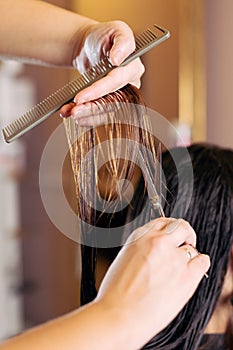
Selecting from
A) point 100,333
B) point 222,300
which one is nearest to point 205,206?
point 222,300

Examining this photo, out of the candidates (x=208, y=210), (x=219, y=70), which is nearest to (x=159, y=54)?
(x=219, y=70)

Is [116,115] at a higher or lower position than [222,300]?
higher

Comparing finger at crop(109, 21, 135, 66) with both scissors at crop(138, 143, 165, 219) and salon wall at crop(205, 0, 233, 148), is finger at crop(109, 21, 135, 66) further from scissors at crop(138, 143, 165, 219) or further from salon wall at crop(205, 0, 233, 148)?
salon wall at crop(205, 0, 233, 148)

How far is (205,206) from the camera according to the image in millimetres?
1011

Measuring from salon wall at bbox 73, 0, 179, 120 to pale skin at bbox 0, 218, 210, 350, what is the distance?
151 cm

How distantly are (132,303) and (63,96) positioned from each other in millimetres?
234

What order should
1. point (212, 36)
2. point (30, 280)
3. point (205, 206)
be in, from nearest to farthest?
point (205, 206) → point (212, 36) → point (30, 280)

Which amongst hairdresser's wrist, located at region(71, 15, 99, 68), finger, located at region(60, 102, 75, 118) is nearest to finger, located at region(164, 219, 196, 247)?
finger, located at region(60, 102, 75, 118)

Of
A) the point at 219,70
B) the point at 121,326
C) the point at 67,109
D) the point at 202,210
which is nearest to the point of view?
the point at 121,326

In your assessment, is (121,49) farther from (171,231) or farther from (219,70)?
(219,70)

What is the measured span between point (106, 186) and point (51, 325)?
21 centimetres

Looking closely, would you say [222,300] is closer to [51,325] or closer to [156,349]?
[156,349]

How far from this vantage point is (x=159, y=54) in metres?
2.07

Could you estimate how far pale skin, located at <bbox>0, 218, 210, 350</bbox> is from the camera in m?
0.53
